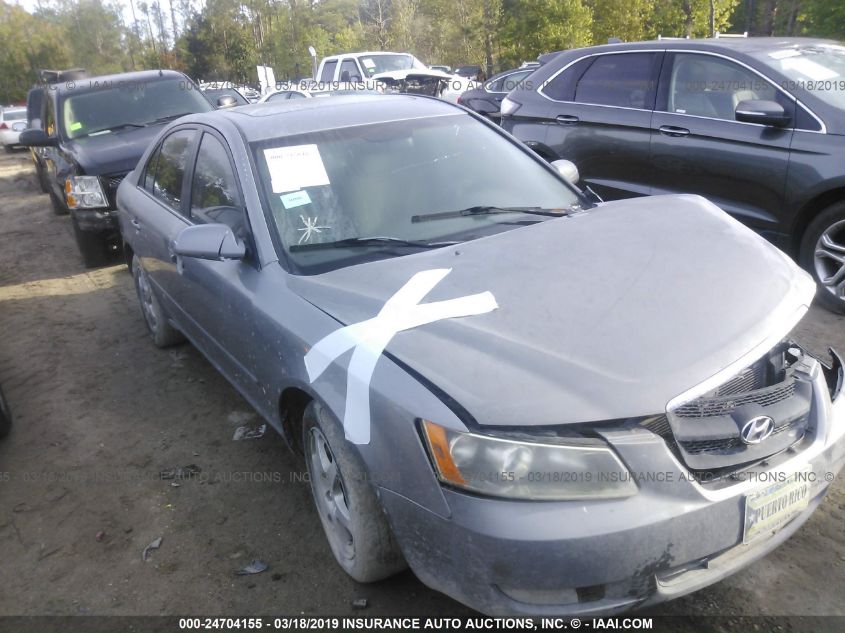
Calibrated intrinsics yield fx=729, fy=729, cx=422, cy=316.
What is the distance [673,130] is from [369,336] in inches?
158

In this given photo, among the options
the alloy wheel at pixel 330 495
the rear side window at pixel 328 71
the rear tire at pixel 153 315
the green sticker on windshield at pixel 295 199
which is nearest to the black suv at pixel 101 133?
the rear tire at pixel 153 315

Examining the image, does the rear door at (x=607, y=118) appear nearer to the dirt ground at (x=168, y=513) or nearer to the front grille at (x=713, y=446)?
the dirt ground at (x=168, y=513)

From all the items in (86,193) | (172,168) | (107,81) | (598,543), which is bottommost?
(86,193)

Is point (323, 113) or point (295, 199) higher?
point (323, 113)

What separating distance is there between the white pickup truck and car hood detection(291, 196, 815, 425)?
42.2 ft

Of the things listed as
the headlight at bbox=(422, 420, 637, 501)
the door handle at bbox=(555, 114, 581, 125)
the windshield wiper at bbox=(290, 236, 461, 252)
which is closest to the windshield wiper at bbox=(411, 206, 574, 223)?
the windshield wiper at bbox=(290, 236, 461, 252)

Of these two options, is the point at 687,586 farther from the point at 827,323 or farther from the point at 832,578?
the point at 827,323

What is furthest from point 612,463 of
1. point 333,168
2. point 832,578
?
point 333,168

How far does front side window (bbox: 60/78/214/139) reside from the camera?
8.20m

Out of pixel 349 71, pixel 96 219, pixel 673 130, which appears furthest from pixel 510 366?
pixel 349 71

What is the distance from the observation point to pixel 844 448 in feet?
8.04

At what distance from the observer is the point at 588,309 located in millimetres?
2414

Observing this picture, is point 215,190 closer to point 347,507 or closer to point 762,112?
point 347,507

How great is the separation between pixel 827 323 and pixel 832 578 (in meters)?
2.53
